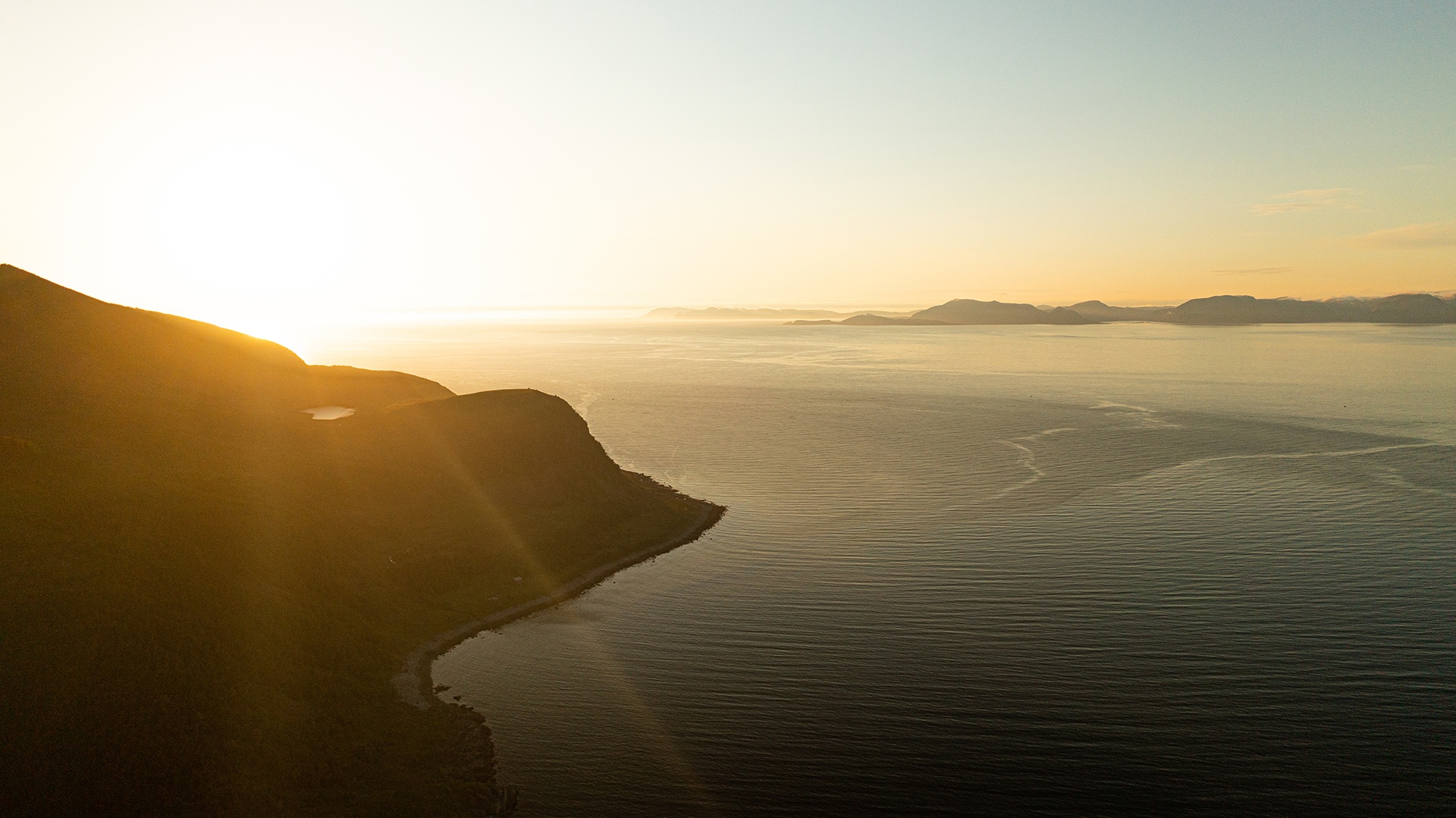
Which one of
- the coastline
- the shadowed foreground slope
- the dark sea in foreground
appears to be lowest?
the coastline

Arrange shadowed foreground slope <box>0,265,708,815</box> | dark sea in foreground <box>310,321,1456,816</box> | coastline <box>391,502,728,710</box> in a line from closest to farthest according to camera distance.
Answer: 1. shadowed foreground slope <box>0,265,708,815</box>
2. dark sea in foreground <box>310,321,1456,816</box>
3. coastline <box>391,502,728,710</box>

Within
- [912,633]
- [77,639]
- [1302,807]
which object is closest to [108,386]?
[77,639]

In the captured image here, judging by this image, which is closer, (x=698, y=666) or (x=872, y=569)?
(x=698, y=666)

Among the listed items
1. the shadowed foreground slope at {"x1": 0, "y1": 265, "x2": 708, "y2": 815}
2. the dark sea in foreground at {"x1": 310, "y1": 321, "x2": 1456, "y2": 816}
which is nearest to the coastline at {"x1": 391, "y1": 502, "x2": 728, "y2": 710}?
the shadowed foreground slope at {"x1": 0, "y1": 265, "x2": 708, "y2": 815}

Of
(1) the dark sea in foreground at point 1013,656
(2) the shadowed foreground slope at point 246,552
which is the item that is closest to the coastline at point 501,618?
(2) the shadowed foreground slope at point 246,552

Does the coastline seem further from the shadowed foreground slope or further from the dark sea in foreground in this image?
the dark sea in foreground

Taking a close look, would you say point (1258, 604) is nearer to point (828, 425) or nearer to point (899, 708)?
point (899, 708)
